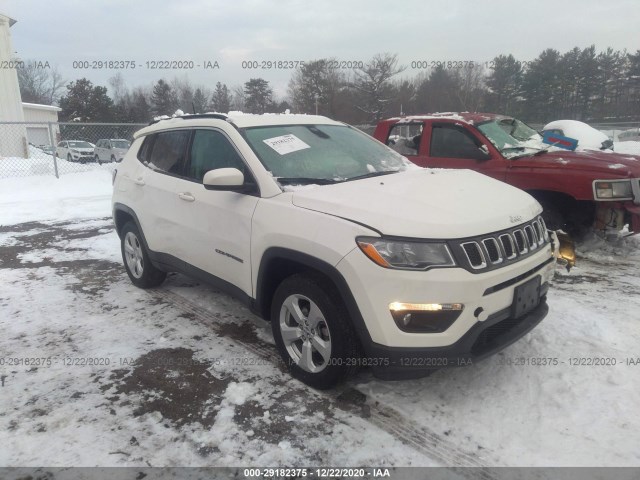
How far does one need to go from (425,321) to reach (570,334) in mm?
1850

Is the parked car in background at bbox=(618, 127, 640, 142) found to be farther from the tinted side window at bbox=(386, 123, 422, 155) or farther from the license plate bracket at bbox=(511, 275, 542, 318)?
the license plate bracket at bbox=(511, 275, 542, 318)

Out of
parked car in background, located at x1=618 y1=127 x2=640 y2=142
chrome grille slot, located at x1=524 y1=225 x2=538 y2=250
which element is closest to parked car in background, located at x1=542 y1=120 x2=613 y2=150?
chrome grille slot, located at x1=524 y1=225 x2=538 y2=250

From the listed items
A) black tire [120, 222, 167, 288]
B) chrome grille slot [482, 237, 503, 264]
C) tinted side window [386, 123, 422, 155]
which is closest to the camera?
chrome grille slot [482, 237, 503, 264]

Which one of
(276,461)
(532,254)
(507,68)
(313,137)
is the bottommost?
(276,461)

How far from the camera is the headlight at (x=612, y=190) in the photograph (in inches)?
208

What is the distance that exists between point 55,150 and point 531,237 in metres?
15.0

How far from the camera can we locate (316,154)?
366 cm

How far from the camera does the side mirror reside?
321cm

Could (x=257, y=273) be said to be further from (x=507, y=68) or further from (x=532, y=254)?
(x=507, y=68)

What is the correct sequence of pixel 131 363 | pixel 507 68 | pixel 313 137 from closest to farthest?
pixel 131 363 < pixel 313 137 < pixel 507 68

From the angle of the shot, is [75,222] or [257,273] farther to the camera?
[75,222]

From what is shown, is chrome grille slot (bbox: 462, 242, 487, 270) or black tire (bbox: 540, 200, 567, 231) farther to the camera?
black tire (bbox: 540, 200, 567, 231)

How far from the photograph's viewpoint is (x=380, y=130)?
7191mm

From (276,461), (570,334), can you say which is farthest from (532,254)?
(276,461)
